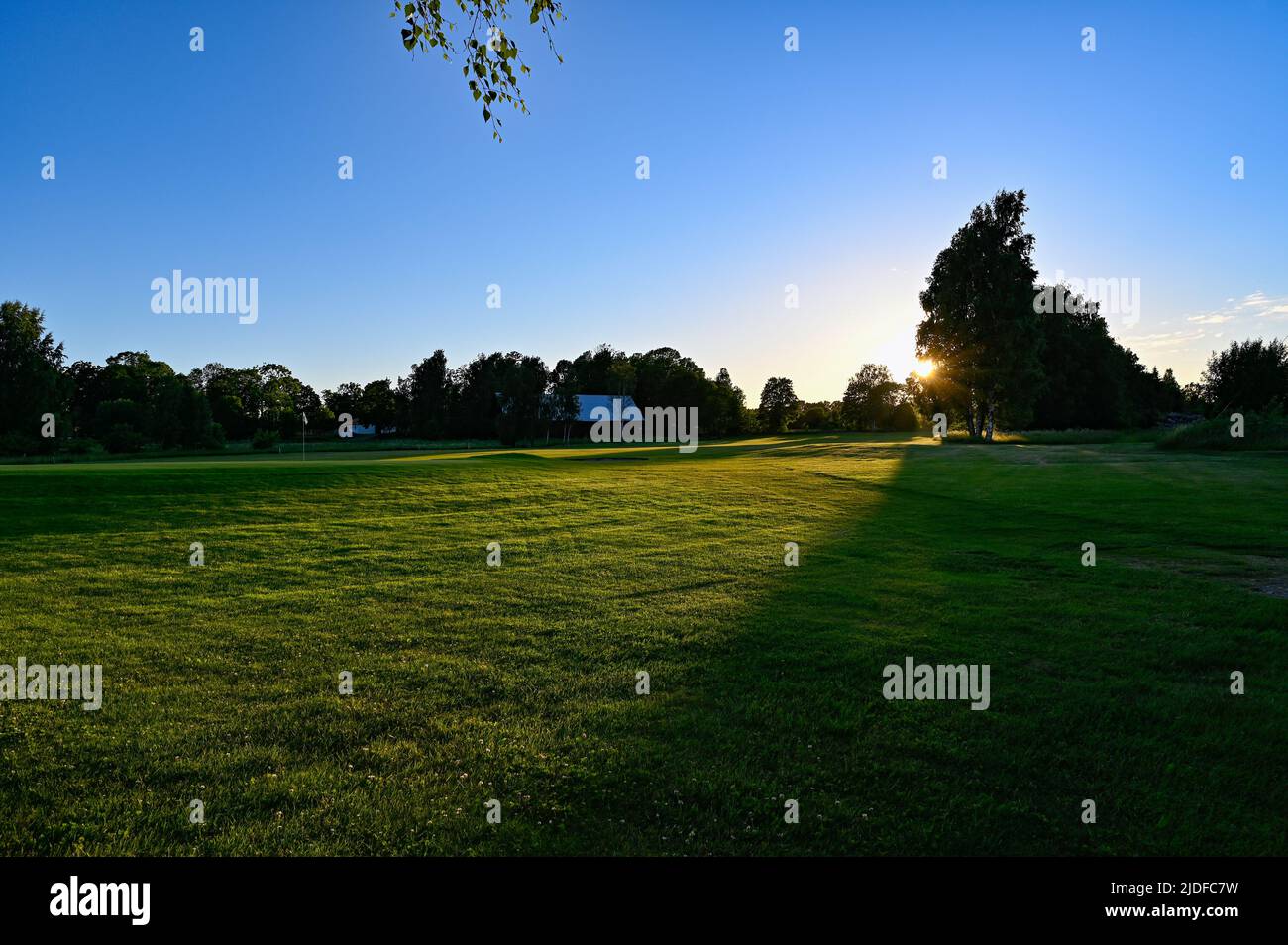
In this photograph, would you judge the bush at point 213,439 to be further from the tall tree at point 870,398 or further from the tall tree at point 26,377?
the tall tree at point 870,398

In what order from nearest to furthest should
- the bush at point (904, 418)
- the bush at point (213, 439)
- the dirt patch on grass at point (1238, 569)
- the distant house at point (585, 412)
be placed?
the dirt patch on grass at point (1238, 569) < the bush at point (213, 439) < the distant house at point (585, 412) < the bush at point (904, 418)

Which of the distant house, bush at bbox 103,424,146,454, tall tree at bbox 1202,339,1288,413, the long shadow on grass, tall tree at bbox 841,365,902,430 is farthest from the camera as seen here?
tall tree at bbox 841,365,902,430

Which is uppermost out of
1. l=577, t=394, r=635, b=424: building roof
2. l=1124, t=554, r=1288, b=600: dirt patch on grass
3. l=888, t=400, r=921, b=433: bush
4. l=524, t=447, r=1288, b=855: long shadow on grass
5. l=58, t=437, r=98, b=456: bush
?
l=577, t=394, r=635, b=424: building roof

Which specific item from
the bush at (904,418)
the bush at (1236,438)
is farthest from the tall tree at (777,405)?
the bush at (1236,438)

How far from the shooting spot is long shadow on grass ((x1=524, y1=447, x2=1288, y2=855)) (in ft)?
14.0

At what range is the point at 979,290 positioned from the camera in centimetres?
5728

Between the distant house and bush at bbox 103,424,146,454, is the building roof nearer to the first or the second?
the distant house

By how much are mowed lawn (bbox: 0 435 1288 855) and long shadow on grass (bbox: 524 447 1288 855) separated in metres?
0.03

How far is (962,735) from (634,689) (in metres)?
3.11

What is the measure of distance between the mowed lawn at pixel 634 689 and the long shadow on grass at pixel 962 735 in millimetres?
31

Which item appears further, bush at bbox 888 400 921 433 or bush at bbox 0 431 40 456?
bush at bbox 888 400 921 433

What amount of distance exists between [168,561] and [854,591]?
12911 mm


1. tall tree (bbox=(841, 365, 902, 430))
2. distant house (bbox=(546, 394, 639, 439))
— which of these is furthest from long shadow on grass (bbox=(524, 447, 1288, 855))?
tall tree (bbox=(841, 365, 902, 430))

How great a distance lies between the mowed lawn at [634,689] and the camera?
14.3 ft
